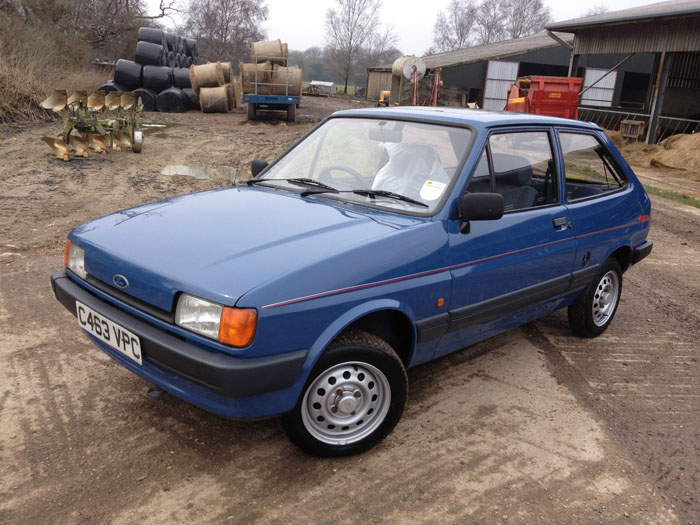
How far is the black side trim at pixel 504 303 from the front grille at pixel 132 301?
1478mm

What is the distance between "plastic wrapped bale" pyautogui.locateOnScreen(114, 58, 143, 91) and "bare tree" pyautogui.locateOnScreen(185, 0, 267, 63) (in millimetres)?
42859

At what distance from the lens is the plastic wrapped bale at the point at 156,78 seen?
22.4 metres

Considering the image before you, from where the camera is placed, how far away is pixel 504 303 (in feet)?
11.4

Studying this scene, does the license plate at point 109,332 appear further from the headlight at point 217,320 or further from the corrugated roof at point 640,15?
the corrugated roof at point 640,15

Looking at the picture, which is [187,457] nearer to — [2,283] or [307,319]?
[307,319]

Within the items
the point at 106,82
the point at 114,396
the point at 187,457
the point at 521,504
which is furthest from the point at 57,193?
the point at 106,82

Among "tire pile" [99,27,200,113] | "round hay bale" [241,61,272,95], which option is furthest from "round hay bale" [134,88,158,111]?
"round hay bale" [241,61,272,95]

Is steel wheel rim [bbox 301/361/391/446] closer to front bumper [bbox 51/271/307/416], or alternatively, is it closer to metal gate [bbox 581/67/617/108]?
front bumper [bbox 51/271/307/416]

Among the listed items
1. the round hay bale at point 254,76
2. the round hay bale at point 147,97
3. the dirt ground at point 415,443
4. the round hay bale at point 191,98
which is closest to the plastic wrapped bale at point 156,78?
the round hay bale at point 147,97

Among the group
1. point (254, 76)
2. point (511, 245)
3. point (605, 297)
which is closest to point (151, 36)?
point (254, 76)

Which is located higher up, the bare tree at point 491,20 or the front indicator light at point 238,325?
the bare tree at point 491,20

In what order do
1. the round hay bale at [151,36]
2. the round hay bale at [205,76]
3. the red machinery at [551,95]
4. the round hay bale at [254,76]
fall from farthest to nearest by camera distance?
the round hay bale at [151,36], the round hay bale at [205,76], the round hay bale at [254,76], the red machinery at [551,95]

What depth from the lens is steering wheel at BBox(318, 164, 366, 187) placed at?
3480mm

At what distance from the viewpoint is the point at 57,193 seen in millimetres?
8562
